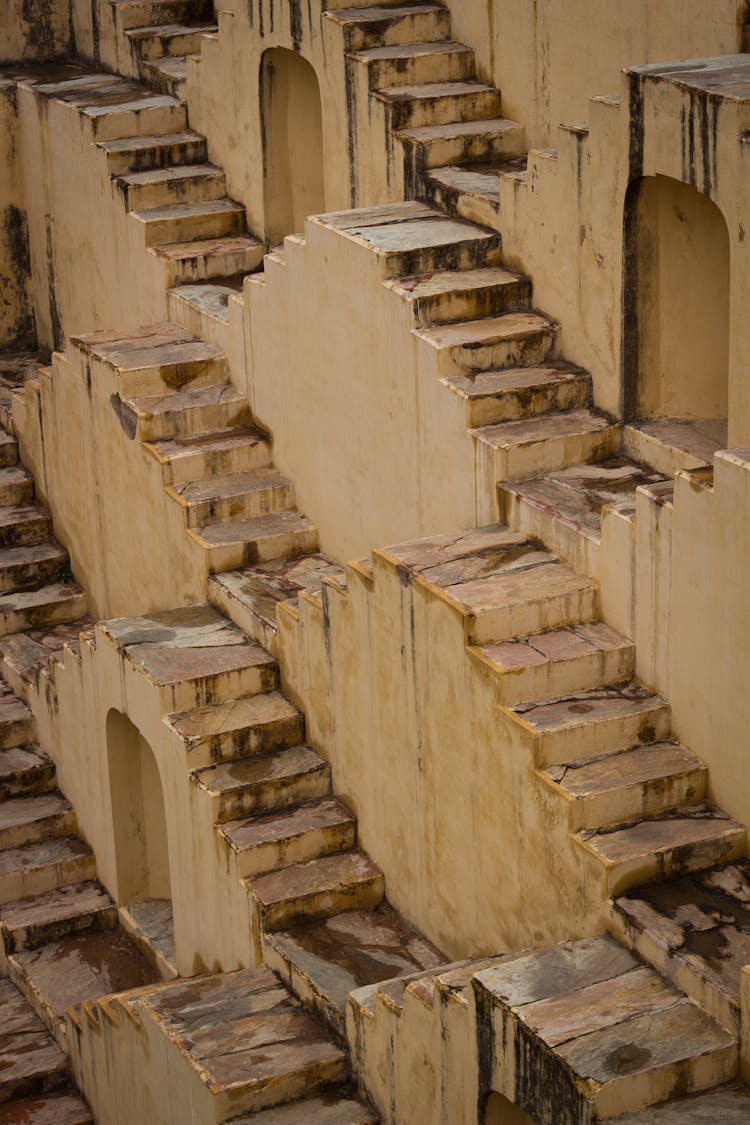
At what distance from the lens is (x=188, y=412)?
1608cm

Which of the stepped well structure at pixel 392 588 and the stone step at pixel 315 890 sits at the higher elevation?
the stepped well structure at pixel 392 588

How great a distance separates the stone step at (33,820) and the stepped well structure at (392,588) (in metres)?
0.06

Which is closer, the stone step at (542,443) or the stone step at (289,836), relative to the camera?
the stone step at (542,443)

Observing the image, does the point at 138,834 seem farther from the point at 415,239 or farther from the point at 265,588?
the point at 415,239

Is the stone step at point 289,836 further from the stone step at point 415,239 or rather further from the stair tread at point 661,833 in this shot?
the stone step at point 415,239

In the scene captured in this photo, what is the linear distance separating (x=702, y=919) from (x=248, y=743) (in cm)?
383

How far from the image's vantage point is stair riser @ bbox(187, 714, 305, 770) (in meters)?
14.1

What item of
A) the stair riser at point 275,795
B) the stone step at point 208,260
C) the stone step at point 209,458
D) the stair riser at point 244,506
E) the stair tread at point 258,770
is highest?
the stone step at point 208,260

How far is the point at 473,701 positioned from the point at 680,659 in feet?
3.62

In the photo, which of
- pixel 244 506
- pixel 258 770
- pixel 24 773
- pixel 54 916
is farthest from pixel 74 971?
pixel 244 506

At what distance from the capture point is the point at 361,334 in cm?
1445

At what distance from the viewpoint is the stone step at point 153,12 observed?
19203mm

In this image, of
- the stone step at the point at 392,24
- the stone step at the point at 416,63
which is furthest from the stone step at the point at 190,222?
the stone step at the point at 416,63

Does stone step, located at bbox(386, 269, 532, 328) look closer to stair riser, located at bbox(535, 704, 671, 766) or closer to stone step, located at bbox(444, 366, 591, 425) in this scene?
stone step, located at bbox(444, 366, 591, 425)
